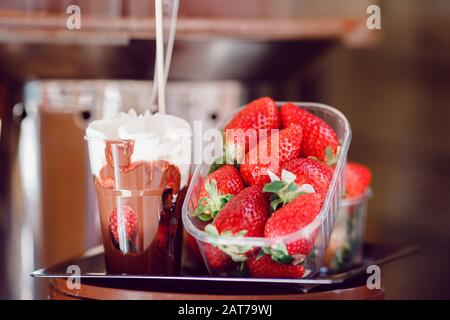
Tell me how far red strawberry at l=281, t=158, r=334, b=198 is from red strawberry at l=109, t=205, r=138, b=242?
0.18 m

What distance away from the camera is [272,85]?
5.56 ft

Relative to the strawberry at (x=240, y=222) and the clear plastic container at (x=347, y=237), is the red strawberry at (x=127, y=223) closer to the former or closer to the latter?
the strawberry at (x=240, y=222)

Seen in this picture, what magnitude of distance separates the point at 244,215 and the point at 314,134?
0.16m

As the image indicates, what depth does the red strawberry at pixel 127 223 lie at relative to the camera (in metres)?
0.74

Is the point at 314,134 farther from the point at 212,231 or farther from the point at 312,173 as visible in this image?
the point at 212,231

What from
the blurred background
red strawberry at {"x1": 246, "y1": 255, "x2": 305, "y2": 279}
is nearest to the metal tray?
red strawberry at {"x1": 246, "y1": 255, "x2": 305, "y2": 279}

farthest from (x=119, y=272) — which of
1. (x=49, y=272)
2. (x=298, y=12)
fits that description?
(x=298, y=12)

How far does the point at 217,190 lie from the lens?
2.35 feet

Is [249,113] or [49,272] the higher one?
[249,113]

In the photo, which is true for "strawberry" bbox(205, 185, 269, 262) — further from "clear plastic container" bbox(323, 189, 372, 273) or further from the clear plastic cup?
"clear plastic container" bbox(323, 189, 372, 273)

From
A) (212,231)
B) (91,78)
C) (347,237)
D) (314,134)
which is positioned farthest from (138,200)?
(91,78)

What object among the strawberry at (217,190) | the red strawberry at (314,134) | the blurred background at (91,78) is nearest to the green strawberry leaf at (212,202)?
the strawberry at (217,190)

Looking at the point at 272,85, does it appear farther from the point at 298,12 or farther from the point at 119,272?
the point at 119,272

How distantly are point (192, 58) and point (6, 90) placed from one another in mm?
469
